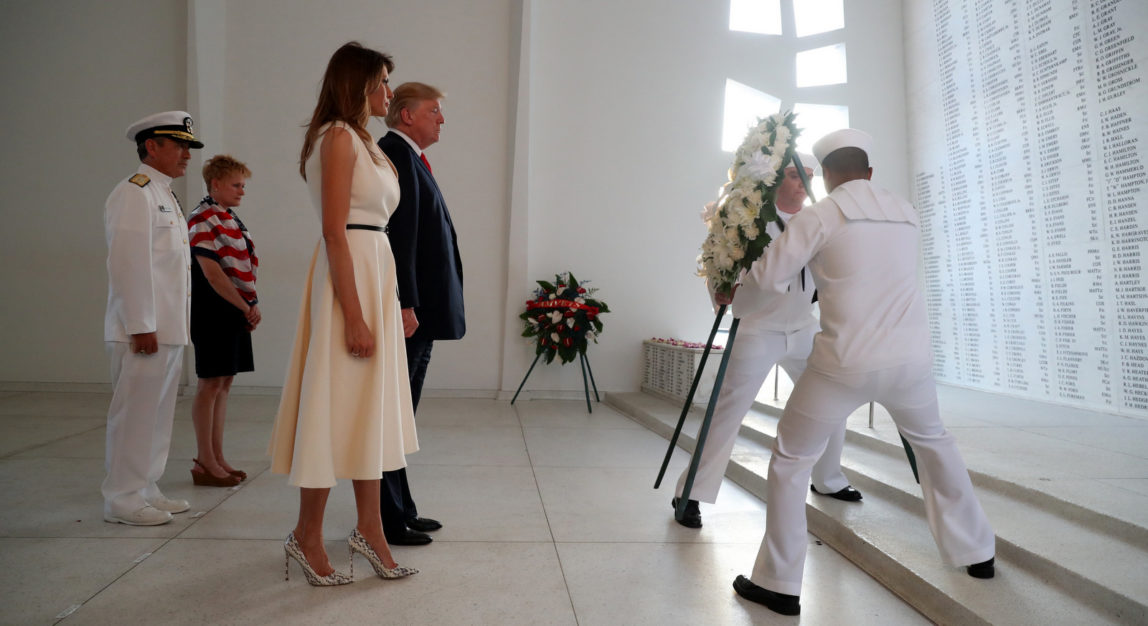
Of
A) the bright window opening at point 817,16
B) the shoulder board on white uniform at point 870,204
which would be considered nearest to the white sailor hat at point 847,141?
the shoulder board on white uniform at point 870,204

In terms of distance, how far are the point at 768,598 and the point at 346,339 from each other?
1.57 m

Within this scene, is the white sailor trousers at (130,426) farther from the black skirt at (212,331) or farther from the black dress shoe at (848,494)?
the black dress shoe at (848,494)

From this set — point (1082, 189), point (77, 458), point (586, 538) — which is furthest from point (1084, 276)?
point (77, 458)

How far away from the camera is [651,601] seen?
2.30 metres

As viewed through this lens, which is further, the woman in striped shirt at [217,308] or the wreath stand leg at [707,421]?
the woman in striped shirt at [217,308]

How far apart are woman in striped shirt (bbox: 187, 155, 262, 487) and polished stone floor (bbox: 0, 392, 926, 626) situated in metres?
0.24

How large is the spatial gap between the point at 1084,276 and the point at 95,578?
5863 millimetres

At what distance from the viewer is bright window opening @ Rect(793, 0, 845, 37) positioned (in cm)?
759

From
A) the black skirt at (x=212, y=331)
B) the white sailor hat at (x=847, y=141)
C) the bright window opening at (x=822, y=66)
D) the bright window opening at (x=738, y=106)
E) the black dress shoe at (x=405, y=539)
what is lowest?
the black dress shoe at (x=405, y=539)

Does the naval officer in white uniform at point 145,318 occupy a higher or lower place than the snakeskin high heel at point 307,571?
higher

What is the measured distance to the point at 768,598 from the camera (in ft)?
7.46

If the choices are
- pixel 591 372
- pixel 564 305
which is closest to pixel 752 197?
pixel 564 305

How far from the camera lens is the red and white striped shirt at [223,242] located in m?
3.56

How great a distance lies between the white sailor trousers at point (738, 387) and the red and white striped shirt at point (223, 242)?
2.45 metres
